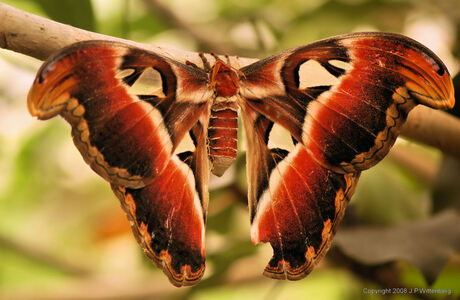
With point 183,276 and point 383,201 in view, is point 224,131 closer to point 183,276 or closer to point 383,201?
point 183,276

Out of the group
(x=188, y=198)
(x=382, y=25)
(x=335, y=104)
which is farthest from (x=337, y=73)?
(x=382, y=25)

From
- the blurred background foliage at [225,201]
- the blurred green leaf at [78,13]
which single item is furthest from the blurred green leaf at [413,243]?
the blurred green leaf at [78,13]

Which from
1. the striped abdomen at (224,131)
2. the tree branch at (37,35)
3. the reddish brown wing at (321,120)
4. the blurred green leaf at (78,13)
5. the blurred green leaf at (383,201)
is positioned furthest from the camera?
the blurred green leaf at (383,201)

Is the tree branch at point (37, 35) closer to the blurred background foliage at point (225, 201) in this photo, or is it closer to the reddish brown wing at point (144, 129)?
the reddish brown wing at point (144, 129)

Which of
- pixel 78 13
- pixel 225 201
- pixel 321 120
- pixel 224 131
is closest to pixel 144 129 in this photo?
pixel 224 131

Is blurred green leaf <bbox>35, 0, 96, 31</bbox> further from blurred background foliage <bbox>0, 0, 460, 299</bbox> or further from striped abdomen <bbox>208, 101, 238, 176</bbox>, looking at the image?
striped abdomen <bbox>208, 101, 238, 176</bbox>

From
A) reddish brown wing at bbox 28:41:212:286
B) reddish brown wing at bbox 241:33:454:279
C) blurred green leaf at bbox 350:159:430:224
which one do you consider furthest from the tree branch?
blurred green leaf at bbox 350:159:430:224

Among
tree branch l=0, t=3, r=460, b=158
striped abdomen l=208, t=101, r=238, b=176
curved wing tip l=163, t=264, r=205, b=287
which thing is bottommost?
curved wing tip l=163, t=264, r=205, b=287
